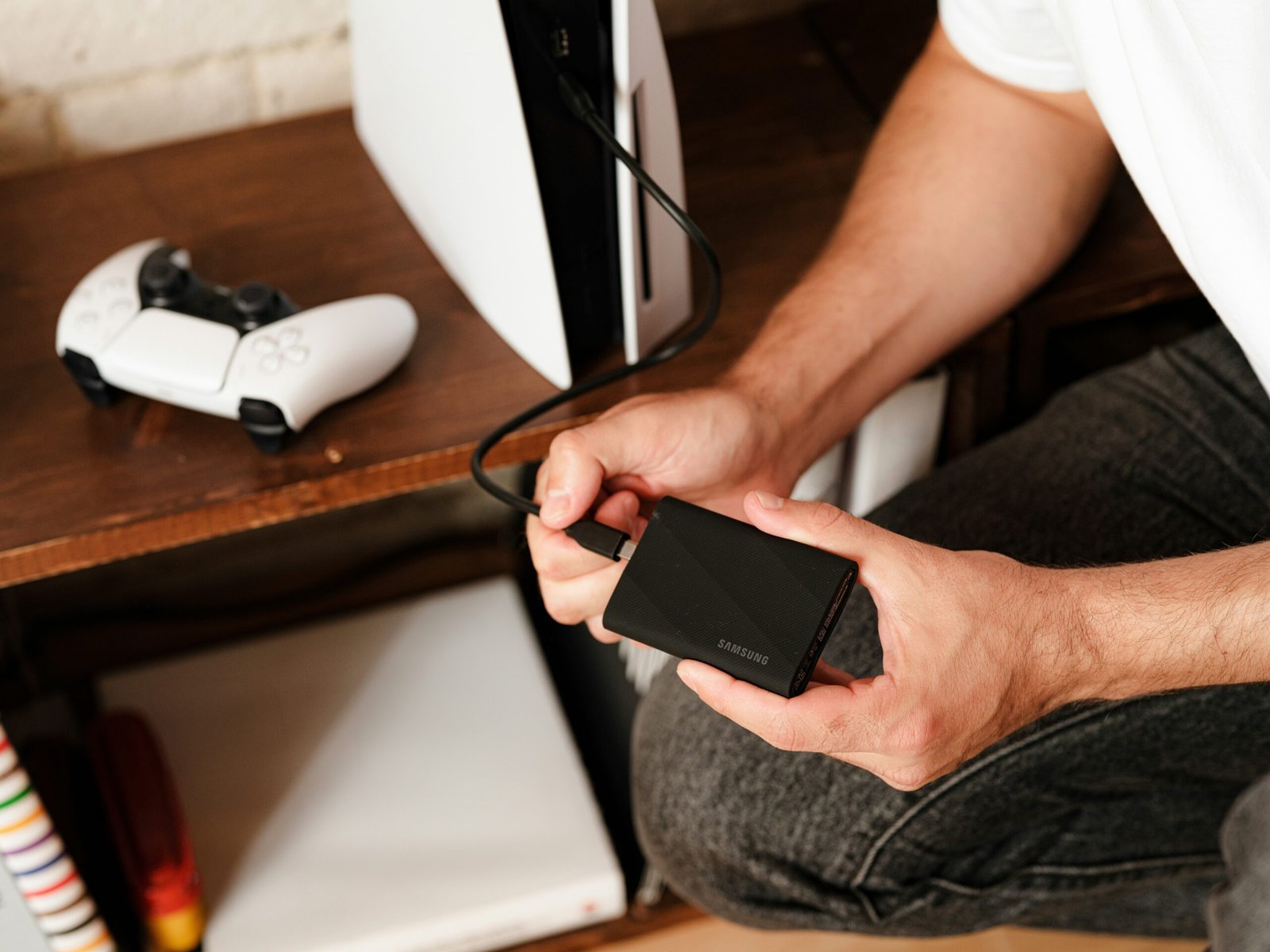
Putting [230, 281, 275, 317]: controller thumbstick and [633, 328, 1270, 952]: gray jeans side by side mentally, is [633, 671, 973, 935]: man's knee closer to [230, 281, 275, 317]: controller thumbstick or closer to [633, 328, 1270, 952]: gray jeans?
[633, 328, 1270, 952]: gray jeans

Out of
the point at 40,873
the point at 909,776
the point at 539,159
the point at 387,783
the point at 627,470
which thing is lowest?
the point at 387,783

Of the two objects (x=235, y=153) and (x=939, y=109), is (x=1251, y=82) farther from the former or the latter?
(x=235, y=153)

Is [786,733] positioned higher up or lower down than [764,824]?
higher up

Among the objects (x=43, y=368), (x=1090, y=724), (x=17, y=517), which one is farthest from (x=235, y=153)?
(x=1090, y=724)

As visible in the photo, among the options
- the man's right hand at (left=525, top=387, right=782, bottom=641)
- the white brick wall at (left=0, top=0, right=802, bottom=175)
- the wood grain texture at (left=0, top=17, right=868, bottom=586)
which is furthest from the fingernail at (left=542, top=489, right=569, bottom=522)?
the white brick wall at (left=0, top=0, right=802, bottom=175)

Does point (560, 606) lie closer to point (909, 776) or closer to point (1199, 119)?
point (909, 776)

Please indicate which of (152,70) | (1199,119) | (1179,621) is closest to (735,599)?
(1179,621)

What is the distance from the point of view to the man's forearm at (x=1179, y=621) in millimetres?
586

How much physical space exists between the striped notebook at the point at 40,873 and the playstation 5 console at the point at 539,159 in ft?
1.32

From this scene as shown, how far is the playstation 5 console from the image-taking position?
608mm

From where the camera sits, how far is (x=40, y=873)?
777 mm

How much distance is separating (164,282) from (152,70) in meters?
0.31

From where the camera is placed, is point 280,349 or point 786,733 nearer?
point 786,733

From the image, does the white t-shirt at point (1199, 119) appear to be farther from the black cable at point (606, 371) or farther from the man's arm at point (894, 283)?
the black cable at point (606, 371)
